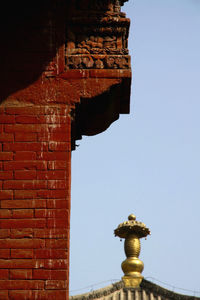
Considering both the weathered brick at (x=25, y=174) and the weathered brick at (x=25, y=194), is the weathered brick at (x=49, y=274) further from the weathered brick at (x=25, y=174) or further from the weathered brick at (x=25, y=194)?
the weathered brick at (x=25, y=174)

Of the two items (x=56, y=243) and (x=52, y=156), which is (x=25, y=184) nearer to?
(x=52, y=156)

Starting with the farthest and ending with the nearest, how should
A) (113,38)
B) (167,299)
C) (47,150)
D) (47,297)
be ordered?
(167,299), (113,38), (47,150), (47,297)

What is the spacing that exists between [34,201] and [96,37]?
5.30 ft

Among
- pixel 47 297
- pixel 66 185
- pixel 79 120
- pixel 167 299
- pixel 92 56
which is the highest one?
pixel 92 56

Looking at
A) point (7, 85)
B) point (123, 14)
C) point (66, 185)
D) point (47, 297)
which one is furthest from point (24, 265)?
point (123, 14)

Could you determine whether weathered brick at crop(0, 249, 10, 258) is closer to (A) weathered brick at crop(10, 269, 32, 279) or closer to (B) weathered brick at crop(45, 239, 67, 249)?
(A) weathered brick at crop(10, 269, 32, 279)

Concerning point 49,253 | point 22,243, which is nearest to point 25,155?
point 22,243

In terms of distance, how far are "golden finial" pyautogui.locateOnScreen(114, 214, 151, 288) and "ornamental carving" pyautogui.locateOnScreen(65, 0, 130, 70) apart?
591 inches

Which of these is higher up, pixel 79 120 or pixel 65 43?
pixel 65 43

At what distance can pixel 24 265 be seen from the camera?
590 centimetres

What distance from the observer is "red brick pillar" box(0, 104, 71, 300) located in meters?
5.87

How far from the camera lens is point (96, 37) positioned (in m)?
6.71

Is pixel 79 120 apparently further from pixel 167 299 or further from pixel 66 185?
pixel 167 299

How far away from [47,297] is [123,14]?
2627 millimetres
